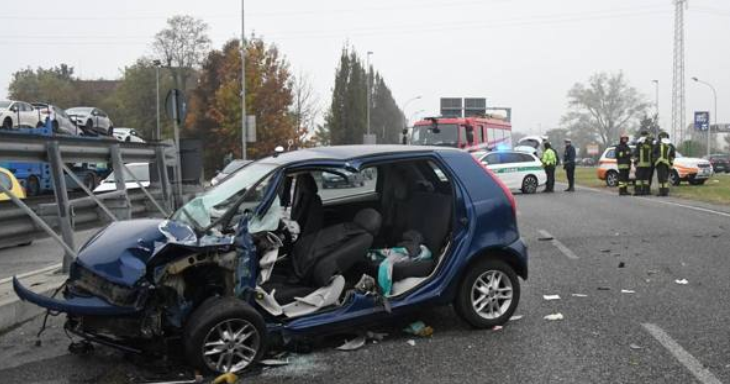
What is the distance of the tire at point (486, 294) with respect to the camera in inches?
215

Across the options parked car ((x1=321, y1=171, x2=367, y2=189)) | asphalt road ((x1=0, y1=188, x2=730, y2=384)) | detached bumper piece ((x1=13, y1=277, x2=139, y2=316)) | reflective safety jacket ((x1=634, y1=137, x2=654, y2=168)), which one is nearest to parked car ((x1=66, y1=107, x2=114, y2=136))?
reflective safety jacket ((x1=634, y1=137, x2=654, y2=168))

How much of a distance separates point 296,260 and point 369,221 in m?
0.70

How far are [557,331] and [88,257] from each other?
145 inches

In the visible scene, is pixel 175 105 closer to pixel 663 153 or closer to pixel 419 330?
pixel 419 330

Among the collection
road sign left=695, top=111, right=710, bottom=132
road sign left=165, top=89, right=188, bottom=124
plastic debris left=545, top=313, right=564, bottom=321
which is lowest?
plastic debris left=545, top=313, right=564, bottom=321

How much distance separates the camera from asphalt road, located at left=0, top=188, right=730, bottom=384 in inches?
176

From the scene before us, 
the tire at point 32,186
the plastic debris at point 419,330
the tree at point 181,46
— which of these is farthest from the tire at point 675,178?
the tree at point 181,46

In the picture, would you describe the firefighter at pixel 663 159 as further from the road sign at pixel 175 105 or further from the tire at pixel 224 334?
the tire at pixel 224 334

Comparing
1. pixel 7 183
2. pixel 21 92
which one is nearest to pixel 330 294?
pixel 7 183

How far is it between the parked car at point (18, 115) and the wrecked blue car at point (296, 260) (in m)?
17.7

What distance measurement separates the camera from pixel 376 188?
21.5ft

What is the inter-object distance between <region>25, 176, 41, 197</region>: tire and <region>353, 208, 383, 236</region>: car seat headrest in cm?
1647

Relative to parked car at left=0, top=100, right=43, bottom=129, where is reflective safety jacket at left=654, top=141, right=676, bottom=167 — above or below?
below

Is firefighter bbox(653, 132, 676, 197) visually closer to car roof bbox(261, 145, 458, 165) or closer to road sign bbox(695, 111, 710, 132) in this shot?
car roof bbox(261, 145, 458, 165)
